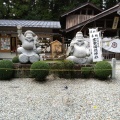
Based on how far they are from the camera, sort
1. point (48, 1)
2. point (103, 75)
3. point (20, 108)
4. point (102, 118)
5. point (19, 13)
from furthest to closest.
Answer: point (48, 1) → point (19, 13) → point (103, 75) → point (20, 108) → point (102, 118)

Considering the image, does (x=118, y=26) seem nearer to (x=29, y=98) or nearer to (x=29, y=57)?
(x=29, y=57)

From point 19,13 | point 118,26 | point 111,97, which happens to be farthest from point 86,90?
point 19,13

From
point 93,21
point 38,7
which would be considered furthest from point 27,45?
point 38,7

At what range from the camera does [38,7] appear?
2733 cm

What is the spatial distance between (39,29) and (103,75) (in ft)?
33.5

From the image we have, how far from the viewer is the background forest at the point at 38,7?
1003 inches

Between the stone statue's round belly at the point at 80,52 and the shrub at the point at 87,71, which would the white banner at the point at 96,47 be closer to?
the stone statue's round belly at the point at 80,52

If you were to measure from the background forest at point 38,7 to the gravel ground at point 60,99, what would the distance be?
2054 centimetres

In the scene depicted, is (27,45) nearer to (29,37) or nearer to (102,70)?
(29,37)

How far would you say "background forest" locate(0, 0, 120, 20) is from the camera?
2547cm

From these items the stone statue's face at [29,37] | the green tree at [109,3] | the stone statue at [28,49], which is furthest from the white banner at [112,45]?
the green tree at [109,3]

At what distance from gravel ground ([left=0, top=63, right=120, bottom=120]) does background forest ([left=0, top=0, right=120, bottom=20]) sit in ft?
67.4

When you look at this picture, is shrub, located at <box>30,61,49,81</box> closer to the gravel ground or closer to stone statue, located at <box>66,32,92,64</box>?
the gravel ground

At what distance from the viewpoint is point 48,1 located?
28.0m
